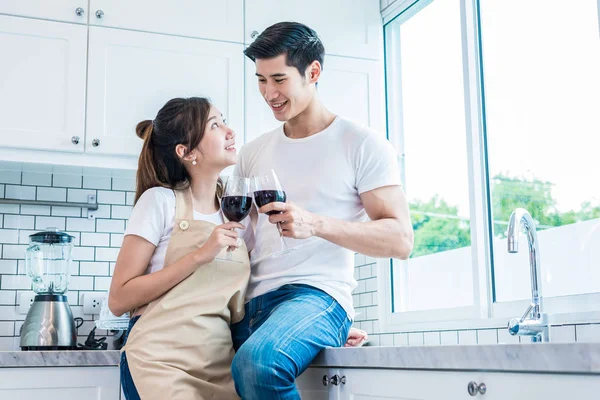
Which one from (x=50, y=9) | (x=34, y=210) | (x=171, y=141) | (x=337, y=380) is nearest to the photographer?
(x=337, y=380)

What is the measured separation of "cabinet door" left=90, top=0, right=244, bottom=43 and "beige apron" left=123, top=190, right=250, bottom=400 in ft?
4.39

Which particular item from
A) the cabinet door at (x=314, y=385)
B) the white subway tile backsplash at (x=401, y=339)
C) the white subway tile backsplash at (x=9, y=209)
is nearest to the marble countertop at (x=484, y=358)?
the cabinet door at (x=314, y=385)

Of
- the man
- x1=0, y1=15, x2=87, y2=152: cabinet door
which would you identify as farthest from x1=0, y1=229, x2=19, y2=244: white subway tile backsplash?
the man

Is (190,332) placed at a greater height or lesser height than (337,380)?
greater

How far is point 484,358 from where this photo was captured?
5.04 ft

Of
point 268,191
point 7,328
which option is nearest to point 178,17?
point 7,328

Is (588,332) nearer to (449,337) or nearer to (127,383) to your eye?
(449,337)

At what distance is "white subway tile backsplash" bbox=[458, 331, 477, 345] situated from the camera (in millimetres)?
2877

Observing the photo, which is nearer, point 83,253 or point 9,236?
point 9,236

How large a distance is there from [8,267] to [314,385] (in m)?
1.72

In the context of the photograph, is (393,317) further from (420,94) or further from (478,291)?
(420,94)

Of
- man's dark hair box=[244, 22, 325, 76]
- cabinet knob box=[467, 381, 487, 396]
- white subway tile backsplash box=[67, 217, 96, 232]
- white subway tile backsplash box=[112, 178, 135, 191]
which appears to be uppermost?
man's dark hair box=[244, 22, 325, 76]

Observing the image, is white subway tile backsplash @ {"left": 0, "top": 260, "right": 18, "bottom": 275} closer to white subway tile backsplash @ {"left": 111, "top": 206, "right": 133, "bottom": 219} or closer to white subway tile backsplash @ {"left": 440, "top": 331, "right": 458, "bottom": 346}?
white subway tile backsplash @ {"left": 111, "top": 206, "right": 133, "bottom": 219}

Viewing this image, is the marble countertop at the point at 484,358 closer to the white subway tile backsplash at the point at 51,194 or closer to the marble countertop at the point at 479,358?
the marble countertop at the point at 479,358
